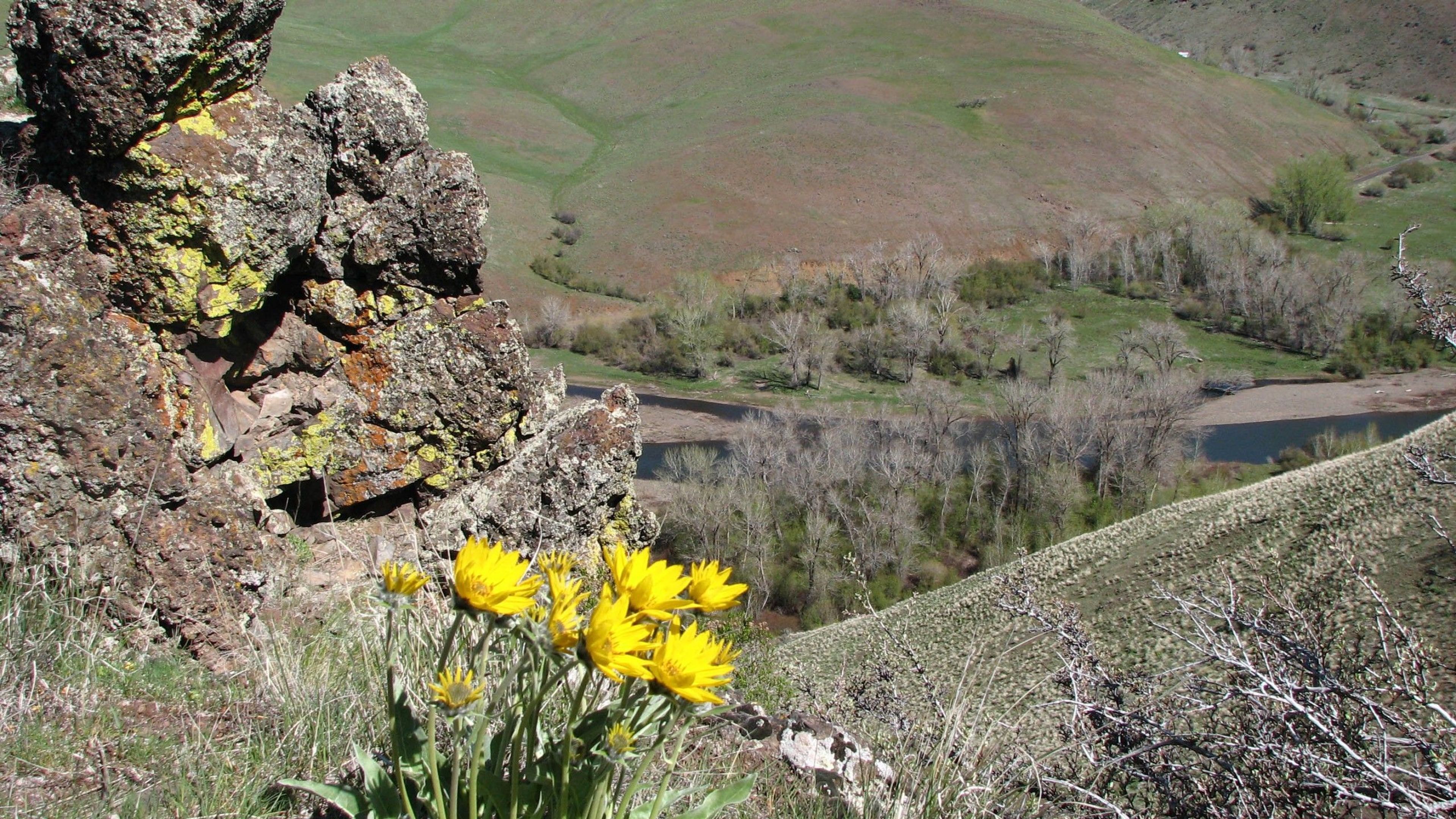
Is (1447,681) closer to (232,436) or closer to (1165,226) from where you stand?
(232,436)

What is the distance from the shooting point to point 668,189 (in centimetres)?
8656

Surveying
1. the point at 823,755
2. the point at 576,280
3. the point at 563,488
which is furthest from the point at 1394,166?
the point at 823,755

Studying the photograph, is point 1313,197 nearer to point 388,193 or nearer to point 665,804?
point 388,193

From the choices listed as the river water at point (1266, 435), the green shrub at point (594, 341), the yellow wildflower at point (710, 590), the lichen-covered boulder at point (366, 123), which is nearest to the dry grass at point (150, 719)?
the yellow wildflower at point (710, 590)

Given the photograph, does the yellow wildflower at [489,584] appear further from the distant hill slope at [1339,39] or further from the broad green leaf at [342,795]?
the distant hill slope at [1339,39]

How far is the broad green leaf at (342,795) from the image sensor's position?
74.4 inches

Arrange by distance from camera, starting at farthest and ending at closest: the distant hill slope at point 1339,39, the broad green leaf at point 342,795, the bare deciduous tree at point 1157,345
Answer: the distant hill slope at point 1339,39 < the bare deciduous tree at point 1157,345 < the broad green leaf at point 342,795

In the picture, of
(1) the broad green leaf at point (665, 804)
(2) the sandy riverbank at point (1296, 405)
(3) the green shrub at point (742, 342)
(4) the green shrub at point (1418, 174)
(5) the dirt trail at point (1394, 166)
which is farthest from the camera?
(5) the dirt trail at point (1394, 166)

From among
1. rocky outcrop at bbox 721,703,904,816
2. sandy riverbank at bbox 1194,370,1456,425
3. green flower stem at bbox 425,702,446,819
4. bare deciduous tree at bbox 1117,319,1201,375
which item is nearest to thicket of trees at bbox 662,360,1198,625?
sandy riverbank at bbox 1194,370,1456,425

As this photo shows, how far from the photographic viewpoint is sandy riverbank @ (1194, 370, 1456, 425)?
60.5 metres

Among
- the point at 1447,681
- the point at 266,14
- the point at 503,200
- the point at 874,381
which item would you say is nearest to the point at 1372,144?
the point at 874,381

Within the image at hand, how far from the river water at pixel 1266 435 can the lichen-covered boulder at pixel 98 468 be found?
45.9 meters

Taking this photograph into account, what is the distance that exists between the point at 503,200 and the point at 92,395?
84.4 m

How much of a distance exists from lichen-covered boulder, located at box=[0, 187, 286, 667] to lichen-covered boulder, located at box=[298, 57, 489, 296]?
1978 millimetres
